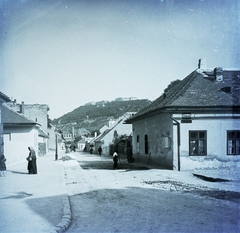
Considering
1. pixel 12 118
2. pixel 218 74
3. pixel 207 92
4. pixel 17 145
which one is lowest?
pixel 17 145

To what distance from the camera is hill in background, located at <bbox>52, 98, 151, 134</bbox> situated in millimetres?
83906

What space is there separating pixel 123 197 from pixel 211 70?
1512 centimetres

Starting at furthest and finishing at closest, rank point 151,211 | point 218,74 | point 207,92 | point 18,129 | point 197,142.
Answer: point 18,129, point 218,74, point 207,92, point 197,142, point 151,211

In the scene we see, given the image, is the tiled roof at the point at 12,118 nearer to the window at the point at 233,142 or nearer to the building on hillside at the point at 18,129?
the building on hillside at the point at 18,129

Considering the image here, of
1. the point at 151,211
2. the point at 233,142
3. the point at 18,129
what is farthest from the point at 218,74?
the point at 18,129

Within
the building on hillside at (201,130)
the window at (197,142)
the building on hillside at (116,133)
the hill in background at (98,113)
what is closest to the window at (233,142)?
the building on hillside at (201,130)

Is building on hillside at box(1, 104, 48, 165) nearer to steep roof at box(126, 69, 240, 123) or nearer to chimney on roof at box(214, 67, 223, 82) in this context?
steep roof at box(126, 69, 240, 123)

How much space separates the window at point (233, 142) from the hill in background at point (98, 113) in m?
49.6

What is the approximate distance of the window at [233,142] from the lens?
54.5ft

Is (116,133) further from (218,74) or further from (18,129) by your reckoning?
(218,74)

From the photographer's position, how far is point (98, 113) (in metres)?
114

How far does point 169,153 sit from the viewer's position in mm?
17125

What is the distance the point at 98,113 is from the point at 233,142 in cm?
9832

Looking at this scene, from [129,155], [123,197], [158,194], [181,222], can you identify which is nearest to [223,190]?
[158,194]
